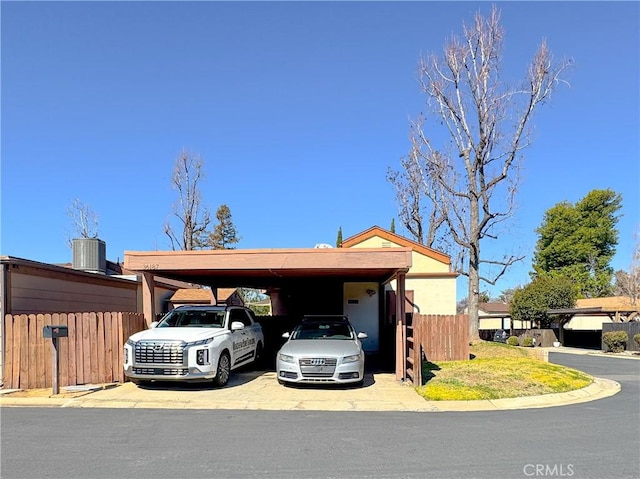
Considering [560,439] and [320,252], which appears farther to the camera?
[320,252]

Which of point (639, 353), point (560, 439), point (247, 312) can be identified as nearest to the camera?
point (560, 439)

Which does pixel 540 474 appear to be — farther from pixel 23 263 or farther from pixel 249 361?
pixel 23 263

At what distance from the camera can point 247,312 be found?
13.9 metres

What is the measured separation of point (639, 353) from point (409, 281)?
15008 mm

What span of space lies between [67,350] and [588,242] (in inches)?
2242

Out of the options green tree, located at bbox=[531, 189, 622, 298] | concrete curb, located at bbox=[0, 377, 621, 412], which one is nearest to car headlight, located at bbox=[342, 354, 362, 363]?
concrete curb, located at bbox=[0, 377, 621, 412]

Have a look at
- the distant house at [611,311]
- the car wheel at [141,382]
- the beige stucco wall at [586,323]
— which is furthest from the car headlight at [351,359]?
the beige stucco wall at [586,323]

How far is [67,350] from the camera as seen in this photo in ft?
35.4

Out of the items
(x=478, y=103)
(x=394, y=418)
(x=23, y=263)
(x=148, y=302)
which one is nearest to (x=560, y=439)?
(x=394, y=418)

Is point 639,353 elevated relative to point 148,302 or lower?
lower

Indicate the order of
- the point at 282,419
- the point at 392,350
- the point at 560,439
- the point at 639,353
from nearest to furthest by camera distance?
the point at 560,439, the point at 282,419, the point at 392,350, the point at 639,353

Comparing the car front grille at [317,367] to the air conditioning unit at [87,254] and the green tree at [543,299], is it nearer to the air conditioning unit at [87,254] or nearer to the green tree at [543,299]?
the air conditioning unit at [87,254]

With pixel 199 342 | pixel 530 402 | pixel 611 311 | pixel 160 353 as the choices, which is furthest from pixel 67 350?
pixel 611 311

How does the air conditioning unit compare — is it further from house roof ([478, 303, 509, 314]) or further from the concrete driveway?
house roof ([478, 303, 509, 314])
